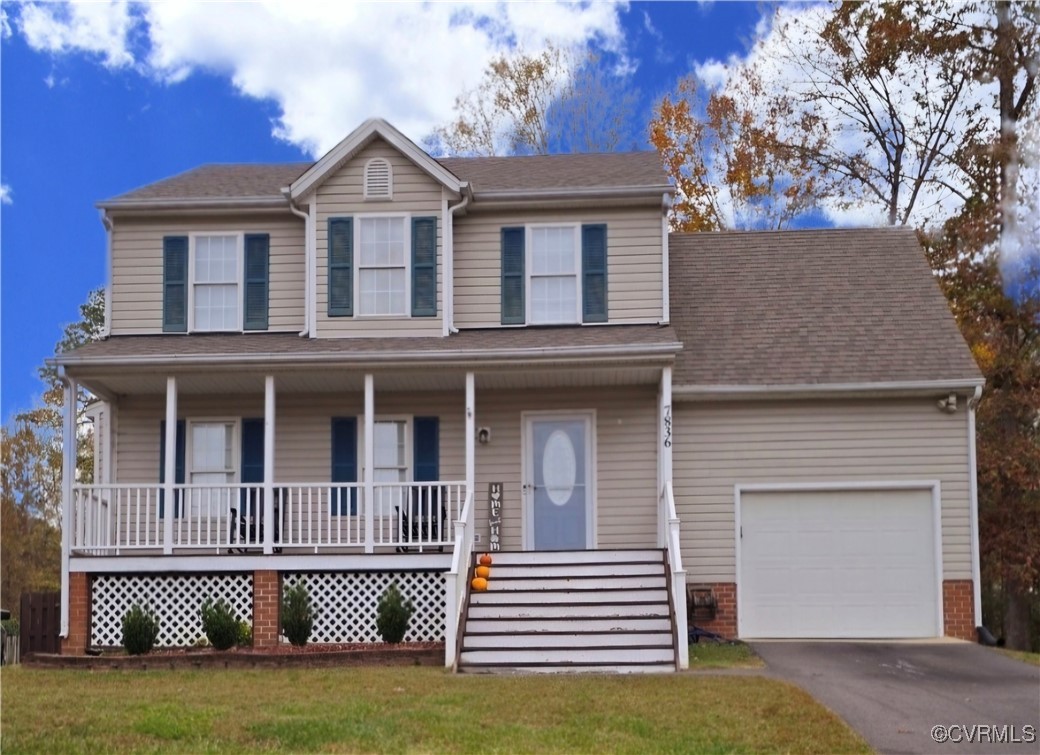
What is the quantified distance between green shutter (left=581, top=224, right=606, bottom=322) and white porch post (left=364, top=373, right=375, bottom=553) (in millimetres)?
3421

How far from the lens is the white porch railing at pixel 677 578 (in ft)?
50.5

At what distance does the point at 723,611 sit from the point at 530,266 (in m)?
5.57

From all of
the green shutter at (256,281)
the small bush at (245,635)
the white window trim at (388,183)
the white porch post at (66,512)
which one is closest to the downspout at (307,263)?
the green shutter at (256,281)

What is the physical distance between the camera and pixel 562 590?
17.1 meters

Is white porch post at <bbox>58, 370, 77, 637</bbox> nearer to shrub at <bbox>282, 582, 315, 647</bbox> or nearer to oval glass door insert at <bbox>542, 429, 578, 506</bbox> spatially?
shrub at <bbox>282, 582, 315, 647</bbox>

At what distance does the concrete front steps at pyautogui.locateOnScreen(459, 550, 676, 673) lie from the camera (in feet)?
50.8

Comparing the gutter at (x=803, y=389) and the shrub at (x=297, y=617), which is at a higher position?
the gutter at (x=803, y=389)

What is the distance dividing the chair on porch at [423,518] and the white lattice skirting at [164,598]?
7.13ft

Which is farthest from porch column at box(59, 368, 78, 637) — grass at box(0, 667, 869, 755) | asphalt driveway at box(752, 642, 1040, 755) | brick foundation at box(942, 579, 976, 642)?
brick foundation at box(942, 579, 976, 642)

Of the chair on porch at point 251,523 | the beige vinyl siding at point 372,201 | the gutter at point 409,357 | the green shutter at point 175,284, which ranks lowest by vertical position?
the chair on porch at point 251,523

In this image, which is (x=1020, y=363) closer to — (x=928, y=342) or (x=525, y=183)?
(x=928, y=342)

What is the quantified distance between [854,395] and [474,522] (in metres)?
5.56

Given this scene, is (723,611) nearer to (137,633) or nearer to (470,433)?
(470,433)

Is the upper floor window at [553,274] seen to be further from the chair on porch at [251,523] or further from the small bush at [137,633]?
the small bush at [137,633]
